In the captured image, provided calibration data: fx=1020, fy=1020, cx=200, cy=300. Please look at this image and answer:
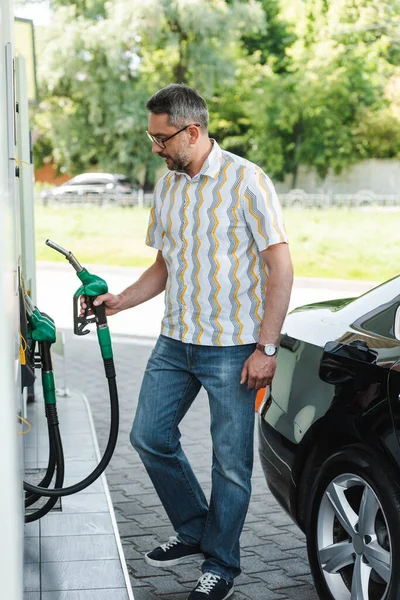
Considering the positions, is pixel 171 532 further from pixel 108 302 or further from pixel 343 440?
pixel 343 440

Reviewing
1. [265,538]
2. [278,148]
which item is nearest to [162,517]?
[265,538]

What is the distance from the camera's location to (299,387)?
372 centimetres

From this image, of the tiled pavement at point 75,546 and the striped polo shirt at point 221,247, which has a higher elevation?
the striped polo shirt at point 221,247

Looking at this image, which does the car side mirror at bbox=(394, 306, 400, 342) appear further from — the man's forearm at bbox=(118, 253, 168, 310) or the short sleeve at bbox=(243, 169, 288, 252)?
the man's forearm at bbox=(118, 253, 168, 310)

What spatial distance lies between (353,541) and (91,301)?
1.31m

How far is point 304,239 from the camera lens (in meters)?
21.9

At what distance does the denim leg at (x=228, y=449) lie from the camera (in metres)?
3.66

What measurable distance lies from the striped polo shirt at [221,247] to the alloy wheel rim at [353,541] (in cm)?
65

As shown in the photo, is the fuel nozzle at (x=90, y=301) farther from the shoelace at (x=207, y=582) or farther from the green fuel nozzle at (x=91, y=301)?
the shoelace at (x=207, y=582)

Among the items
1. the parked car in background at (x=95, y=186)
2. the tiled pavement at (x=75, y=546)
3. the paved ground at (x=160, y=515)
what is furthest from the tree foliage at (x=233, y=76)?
the tiled pavement at (x=75, y=546)

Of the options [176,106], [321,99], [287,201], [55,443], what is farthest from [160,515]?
[321,99]

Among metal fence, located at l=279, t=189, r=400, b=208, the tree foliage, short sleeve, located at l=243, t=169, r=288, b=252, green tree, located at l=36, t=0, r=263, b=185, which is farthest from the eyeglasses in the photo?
green tree, located at l=36, t=0, r=263, b=185

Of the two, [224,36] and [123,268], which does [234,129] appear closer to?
[224,36]

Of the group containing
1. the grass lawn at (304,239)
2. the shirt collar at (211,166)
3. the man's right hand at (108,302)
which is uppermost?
the shirt collar at (211,166)
